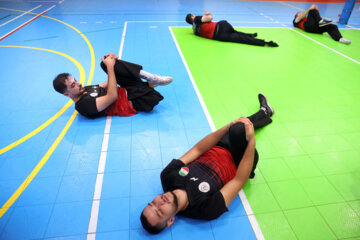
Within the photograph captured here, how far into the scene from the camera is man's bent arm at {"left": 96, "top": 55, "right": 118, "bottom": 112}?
385cm

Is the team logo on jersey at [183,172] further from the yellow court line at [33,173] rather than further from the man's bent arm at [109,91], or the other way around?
the yellow court line at [33,173]

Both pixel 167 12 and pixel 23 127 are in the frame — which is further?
pixel 167 12

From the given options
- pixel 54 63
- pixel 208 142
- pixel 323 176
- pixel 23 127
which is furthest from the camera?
pixel 54 63

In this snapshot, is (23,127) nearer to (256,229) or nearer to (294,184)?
(256,229)

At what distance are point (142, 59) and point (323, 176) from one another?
5.20 meters

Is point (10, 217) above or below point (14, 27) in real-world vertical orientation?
below

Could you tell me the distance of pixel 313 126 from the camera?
13.4ft

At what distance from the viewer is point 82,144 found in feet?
12.0

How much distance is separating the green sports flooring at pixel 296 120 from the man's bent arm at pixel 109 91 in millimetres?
1913

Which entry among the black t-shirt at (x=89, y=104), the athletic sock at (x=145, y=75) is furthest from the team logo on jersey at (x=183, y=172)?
the athletic sock at (x=145, y=75)

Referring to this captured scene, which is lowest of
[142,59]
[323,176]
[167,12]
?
[323,176]

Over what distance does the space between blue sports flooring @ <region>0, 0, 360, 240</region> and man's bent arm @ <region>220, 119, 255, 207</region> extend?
381 mm

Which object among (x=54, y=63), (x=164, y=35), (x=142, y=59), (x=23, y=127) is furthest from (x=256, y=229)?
(x=164, y=35)

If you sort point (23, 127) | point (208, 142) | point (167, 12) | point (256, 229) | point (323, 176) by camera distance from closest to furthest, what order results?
point (256, 229) → point (208, 142) → point (323, 176) → point (23, 127) → point (167, 12)
